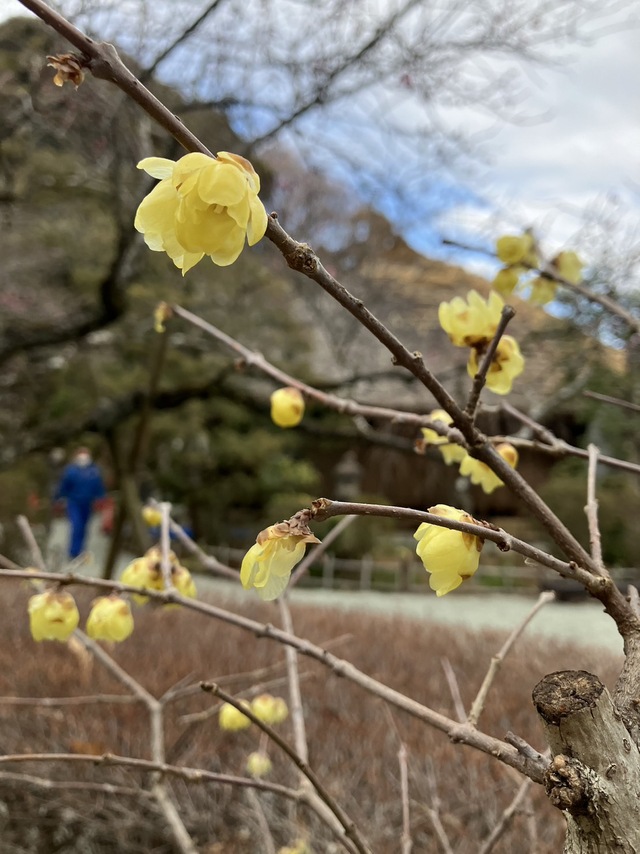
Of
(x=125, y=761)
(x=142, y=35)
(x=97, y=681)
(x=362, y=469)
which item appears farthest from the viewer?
(x=362, y=469)

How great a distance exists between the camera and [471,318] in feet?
2.91

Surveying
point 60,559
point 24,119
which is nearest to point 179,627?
point 24,119

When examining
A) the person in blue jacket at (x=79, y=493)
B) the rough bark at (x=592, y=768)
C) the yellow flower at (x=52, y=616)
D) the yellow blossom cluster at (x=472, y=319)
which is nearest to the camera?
the rough bark at (x=592, y=768)

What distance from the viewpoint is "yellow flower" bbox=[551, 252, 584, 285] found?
135 centimetres

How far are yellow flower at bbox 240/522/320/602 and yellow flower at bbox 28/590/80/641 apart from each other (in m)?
0.74

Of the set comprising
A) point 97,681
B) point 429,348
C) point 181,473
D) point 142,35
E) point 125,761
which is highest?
point 142,35

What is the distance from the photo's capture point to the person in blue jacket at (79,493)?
7.95 m

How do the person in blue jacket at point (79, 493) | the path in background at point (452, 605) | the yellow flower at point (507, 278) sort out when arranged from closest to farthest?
the yellow flower at point (507, 278), the path in background at point (452, 605), the person in blue jacket at point (79, 493)

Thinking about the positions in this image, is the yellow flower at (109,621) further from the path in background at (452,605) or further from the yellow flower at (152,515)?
the path in background at (452,605)

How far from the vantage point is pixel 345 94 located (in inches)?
175

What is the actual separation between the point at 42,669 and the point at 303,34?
12.6 feet

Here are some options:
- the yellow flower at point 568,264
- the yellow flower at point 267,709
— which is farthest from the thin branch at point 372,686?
the yellow flower at point 267,709

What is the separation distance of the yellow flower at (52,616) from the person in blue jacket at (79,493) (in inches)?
282

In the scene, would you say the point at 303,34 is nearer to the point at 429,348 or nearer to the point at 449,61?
the point at 449,61
